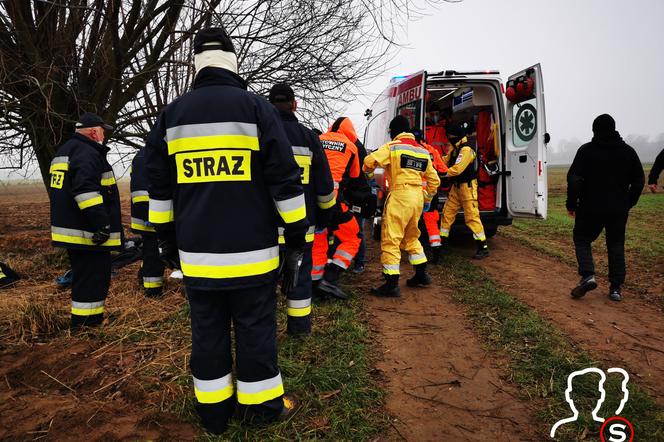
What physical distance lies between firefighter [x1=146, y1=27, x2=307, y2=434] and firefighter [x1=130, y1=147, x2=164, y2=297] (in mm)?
2453

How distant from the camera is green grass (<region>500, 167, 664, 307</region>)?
530cm

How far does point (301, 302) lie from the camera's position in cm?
328

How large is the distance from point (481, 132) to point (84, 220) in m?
6.01

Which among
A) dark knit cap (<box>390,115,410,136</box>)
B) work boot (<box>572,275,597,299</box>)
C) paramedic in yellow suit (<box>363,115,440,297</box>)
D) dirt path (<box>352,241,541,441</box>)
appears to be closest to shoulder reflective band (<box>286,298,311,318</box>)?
dirt path (<box>352,241,541,441</box>)

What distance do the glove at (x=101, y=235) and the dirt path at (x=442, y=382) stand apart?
2.47 meters

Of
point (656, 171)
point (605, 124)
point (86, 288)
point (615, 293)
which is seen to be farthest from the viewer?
point (656, 171)

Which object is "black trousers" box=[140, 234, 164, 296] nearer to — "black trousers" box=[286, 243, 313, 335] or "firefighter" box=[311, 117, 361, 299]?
"firefighter" box=[311, 117, 361, 299]

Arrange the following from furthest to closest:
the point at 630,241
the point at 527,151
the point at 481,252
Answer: the point at 630,241 < the point at 481,252 < the point at 527,151

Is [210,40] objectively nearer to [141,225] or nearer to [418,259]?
[141,225]

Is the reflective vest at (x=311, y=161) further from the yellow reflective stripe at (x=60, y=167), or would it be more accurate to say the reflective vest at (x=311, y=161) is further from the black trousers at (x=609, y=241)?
the black trousers at (x=609, y=241)

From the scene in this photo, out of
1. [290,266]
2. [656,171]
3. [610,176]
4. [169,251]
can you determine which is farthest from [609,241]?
[169,251]

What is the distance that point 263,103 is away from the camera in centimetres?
210

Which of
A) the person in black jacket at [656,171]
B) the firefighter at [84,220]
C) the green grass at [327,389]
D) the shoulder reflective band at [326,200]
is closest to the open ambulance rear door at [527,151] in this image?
the person in black jacket at [656,171]

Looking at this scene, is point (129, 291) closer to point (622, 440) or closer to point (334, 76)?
point (334, 76)
